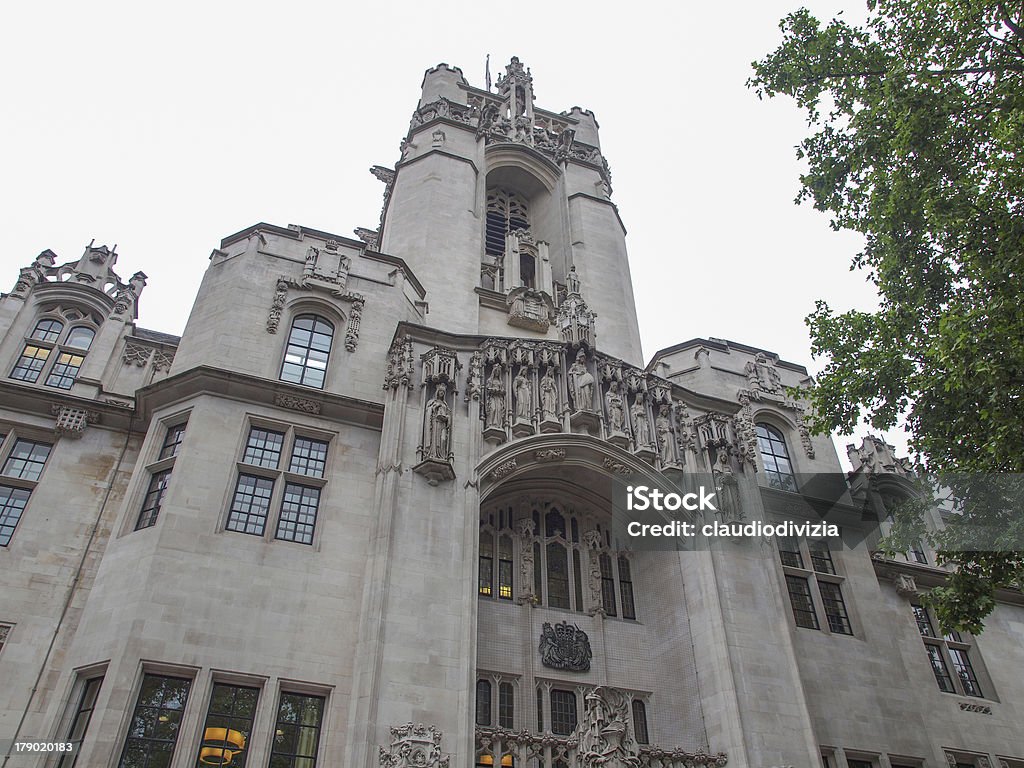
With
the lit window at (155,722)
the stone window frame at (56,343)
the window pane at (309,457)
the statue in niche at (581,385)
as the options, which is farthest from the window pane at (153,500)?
the statue in niche at (581,385)

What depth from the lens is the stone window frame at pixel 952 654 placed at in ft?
78.3

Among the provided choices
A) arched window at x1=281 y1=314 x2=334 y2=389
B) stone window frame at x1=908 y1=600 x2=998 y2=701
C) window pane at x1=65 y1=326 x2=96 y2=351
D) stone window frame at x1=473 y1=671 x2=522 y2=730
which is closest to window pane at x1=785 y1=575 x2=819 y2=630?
stone window frame at x1=908 y1=600 x2=998 y2=701

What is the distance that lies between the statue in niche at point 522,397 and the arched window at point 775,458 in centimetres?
960

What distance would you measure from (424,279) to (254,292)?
6.63 metres

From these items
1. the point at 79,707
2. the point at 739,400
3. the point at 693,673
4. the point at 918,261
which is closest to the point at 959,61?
the point at 918,261

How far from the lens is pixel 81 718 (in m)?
14.3

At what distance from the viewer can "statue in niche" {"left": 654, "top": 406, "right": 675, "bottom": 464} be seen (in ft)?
68.7

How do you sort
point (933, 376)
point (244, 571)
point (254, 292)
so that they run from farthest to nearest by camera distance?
1. point (254, 292)
2. point (244, 571)
3. point (933, 376)

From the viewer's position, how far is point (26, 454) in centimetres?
1909

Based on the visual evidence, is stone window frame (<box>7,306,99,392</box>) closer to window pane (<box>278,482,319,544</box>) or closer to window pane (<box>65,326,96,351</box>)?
window pane (<box>65,326,96,351</box>)

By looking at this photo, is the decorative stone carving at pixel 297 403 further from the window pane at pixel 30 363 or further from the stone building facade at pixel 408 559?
the window pane at pixel 30 363

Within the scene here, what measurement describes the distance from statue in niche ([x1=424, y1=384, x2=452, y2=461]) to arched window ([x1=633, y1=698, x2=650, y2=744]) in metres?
7.69

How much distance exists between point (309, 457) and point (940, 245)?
1548 centimetres

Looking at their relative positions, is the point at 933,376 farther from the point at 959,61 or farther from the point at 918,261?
the point at 959,61
